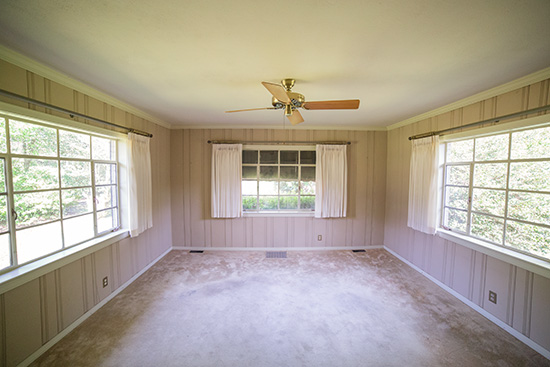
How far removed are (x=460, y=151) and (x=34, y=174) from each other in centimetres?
467

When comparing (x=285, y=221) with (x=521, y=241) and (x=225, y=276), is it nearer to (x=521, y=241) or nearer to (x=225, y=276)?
(x=225, y=276)

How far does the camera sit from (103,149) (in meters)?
2.50

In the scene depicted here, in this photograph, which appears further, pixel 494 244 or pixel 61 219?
pixel 494 244

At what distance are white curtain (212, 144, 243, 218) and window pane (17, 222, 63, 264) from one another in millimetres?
2152

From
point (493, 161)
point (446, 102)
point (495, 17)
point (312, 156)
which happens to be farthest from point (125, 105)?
point (493, 161)

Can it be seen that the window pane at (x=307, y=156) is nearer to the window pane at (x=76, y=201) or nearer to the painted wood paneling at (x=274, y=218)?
the painted wood paneling at (x=274, y=218)

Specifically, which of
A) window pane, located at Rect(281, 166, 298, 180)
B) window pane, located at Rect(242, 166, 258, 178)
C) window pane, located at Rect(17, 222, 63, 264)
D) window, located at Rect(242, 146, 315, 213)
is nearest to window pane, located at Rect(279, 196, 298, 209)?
window, located at Rect(242, 146, 315, 213)

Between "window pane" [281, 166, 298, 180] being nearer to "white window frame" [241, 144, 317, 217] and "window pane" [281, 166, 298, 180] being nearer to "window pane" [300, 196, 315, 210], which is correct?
"white window frame" [241, 144, 317, 217]

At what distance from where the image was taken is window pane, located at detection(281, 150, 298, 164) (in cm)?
402

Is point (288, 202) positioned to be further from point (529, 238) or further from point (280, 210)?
point (529, 238)

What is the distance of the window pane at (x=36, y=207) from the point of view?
167cm

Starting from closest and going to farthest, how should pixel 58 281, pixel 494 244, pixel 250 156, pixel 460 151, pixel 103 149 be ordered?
1. pixel 58 281
2. pixel 494 244
3. pixel 103 149
4. pixel 460 151
5. pixel 250 156

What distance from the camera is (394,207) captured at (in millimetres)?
3814

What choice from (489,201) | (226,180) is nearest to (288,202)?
(226,180)
